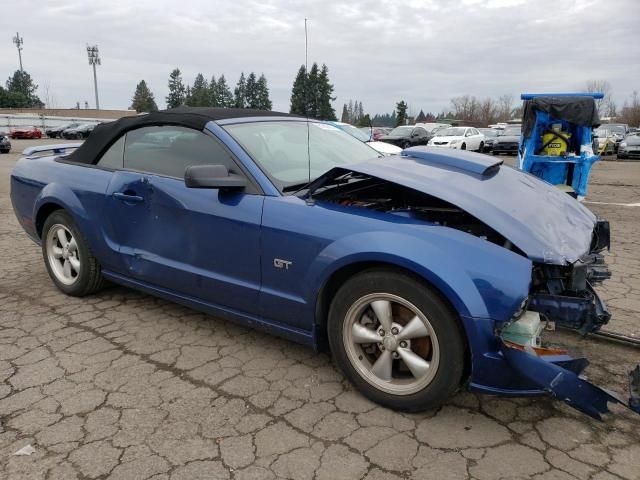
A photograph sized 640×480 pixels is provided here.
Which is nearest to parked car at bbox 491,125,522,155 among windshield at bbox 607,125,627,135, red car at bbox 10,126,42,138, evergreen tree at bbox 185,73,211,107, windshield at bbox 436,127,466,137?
windshield at bbox 436,127,466,137

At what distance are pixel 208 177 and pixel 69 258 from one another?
2.03 meters

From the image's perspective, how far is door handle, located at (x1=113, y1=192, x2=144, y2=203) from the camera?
3.37 metres

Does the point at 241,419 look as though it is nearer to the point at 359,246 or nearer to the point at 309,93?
the point at 359,246

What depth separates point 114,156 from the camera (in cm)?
378

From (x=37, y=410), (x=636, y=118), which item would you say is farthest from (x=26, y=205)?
(x=636, y=118)

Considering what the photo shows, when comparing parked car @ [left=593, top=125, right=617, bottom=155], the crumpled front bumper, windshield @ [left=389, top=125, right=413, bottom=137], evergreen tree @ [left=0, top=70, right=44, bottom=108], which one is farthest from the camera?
evergreen tree @ [left=0, top=70, right=44, bottom=108]

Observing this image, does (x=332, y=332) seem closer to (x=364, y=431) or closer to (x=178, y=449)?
(x=364, y=431)

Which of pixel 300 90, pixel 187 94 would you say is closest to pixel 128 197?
pixel 300 90

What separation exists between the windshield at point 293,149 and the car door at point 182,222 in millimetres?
183

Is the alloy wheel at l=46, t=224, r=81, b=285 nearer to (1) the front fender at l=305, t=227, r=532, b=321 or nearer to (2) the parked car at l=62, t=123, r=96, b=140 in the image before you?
(1) the front fender at l=305, t=227, r=532, b=321

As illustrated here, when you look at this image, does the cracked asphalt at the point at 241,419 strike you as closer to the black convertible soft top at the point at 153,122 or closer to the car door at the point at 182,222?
the car door at the point at 182,222

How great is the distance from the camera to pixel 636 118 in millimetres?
57531

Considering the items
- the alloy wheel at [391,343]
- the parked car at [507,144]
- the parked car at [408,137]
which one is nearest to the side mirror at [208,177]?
the alloy wheel at [391,343]

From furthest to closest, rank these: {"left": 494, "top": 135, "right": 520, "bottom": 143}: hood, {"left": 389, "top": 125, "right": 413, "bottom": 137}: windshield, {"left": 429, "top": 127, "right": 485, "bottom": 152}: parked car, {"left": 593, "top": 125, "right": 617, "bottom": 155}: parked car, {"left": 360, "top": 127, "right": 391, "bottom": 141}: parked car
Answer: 1. {"left": 494, "top": 135, "right": 520, "bottom": 143}: hood
2. {"left": 389, "top": 125, "right": 413, "bottom": 137}: windshield
3. {"left": 593, "top": 125, "right": 617, "bottom": 155}: parked car
4. {"left": 429, "top": 127, "right": 485, "bottom": 152}: parked car
5. {"left": 360, "top": 127, "right": 391, "bottom": 141}: parked car
